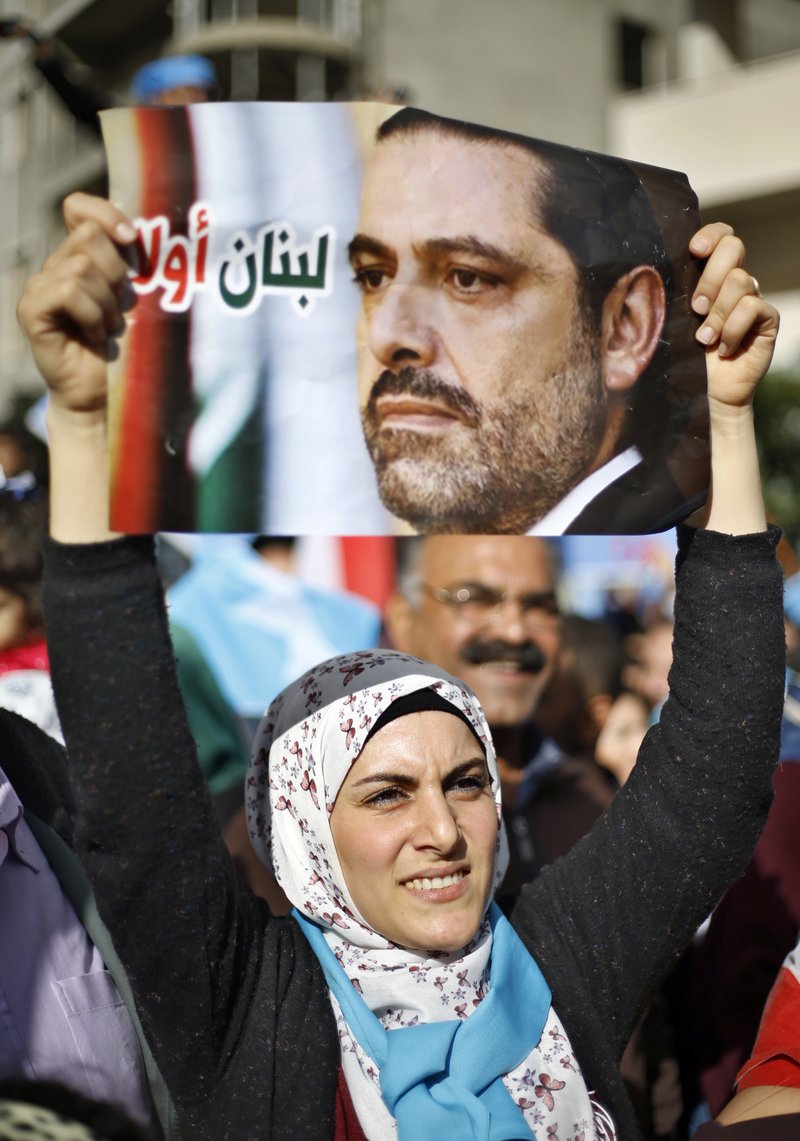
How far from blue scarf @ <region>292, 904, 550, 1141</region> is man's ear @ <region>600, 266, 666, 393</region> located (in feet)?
2.74

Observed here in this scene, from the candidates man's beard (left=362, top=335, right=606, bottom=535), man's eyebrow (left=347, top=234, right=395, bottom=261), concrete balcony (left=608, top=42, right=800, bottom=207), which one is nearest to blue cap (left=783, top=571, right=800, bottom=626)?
man's beard (left=362, top=335, right=606, bottom=535)

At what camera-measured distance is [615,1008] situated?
1854 mm

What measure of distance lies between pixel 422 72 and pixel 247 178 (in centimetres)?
1834

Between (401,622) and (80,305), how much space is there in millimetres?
2156

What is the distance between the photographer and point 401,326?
176 cm

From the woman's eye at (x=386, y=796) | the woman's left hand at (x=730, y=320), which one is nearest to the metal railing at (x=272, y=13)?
the woman's left hand at (x=730, y=320)

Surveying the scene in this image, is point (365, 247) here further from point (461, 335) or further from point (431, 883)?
point (431, 883)

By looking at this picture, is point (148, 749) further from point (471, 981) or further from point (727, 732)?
point (727, 732)

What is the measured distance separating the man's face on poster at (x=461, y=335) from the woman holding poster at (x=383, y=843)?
253mm

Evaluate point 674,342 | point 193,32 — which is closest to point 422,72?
point 193,32

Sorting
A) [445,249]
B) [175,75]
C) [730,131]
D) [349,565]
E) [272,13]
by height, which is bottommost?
[349,565]

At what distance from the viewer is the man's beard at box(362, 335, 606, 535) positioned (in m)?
1.76

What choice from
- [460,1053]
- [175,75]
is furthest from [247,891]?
[175,75]

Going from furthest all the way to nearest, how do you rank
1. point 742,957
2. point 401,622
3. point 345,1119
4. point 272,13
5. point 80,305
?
point 272,13, point 401,622, point 742,957, point 345,1119, point 80,305
